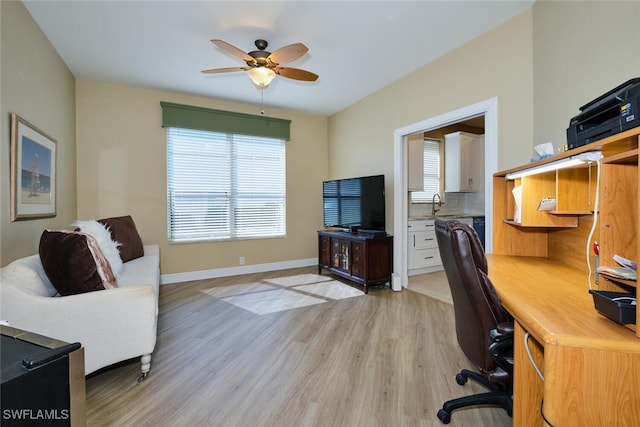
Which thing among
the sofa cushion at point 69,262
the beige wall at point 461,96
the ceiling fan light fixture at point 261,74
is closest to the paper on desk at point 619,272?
the beige wall at point 461,96

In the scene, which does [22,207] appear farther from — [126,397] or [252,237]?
[252,237]

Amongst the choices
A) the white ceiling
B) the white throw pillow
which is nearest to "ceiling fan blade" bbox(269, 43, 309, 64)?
the white ceiling

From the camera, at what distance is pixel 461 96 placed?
293 cm

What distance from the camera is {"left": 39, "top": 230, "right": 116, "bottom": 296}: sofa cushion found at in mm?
1686

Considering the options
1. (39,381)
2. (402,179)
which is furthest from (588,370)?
(402,179)

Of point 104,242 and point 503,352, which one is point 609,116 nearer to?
point 503,352

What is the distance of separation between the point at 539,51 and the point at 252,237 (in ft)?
13.5

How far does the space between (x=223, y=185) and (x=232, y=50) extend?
243 centimetres

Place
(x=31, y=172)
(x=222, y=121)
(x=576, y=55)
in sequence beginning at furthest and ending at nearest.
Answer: (x=222, y=121)
(x=31, y=172)
(x=576, y=55)

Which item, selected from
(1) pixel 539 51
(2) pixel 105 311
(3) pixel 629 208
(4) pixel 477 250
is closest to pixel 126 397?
(2) pixel 105 311

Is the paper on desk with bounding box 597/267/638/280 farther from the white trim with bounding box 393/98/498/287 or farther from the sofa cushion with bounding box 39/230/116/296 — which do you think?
the sofa cushion with bounding box 39/230/116/296

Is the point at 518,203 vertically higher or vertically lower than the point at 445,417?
higher

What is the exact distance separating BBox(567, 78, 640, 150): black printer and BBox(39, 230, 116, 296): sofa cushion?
2649 mm

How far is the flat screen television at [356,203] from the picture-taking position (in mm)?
3789
